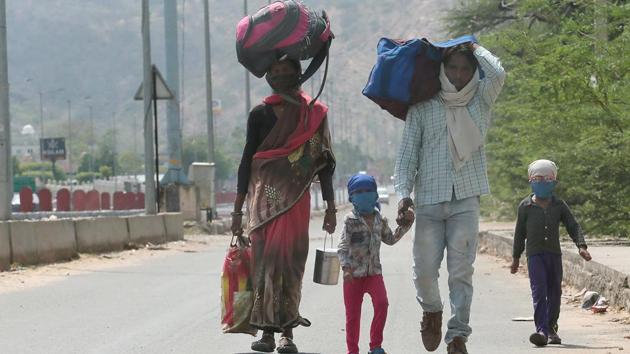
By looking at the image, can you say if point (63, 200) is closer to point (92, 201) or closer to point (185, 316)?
point (92, 201)

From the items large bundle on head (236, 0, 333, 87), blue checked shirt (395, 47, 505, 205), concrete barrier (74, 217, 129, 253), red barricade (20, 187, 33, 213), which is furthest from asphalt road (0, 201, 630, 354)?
red barricade (20, 187, 33, 213)

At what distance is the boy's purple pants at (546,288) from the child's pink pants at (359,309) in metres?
Answer: 1.57

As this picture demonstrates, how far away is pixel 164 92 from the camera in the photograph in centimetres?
3056

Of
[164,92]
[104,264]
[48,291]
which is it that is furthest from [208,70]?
[48,291]

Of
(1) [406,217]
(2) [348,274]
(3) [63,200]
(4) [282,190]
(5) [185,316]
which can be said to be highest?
(4) [282,190]

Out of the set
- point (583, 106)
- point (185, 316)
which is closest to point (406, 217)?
point (185, 316)

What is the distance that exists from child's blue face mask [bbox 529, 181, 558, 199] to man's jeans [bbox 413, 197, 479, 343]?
1.44 metres

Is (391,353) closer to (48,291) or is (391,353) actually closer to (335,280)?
(335,280)

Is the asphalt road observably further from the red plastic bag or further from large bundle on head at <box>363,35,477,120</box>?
large bundle on head at <box>363,35,477,120</box>

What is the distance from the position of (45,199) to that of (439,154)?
4666 centimetres

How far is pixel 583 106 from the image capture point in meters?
20.7

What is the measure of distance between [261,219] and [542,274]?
206 cm

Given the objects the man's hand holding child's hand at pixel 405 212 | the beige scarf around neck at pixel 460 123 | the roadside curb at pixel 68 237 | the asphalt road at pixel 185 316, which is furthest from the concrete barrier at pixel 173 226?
the man's hand holding child's hand at pixel 405 212

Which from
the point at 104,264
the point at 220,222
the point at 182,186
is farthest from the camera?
the point at 220,222
